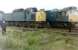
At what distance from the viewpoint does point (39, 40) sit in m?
1.61

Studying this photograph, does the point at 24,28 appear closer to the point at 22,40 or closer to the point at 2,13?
the point at 22,40

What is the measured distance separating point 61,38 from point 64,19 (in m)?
0.17

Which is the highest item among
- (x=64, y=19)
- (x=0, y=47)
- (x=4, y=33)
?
(x=64, y=19)

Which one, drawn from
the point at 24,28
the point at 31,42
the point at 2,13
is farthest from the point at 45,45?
the point at 2,13

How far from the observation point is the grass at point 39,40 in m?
1.54

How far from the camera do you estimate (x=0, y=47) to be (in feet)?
5.53

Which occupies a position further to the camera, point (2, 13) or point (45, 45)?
Answer: point (2, 13)

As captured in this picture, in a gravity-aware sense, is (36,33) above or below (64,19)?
below

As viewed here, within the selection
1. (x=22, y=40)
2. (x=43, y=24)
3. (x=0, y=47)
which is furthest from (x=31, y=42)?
(x=0, y=47)

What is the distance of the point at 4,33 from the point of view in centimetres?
170

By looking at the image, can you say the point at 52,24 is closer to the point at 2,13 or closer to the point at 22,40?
the point at 22,40

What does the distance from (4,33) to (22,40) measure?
202 millimetres

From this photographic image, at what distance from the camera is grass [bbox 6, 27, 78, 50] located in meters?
1.54

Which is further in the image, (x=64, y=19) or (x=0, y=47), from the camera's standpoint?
(x=0, y=47)
